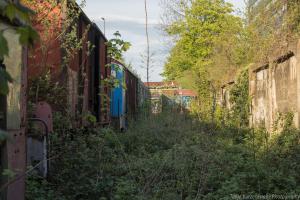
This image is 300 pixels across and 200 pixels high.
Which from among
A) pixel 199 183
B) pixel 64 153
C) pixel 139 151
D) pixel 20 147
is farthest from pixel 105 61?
pixel 20 147

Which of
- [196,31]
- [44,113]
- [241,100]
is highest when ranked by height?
[196,31]

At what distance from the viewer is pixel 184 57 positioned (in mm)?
36250

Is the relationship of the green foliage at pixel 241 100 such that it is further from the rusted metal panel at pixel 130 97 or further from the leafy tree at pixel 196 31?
the leafy tree at pixel 196 31

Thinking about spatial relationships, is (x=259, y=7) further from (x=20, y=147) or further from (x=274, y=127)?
(x=20, y=147)

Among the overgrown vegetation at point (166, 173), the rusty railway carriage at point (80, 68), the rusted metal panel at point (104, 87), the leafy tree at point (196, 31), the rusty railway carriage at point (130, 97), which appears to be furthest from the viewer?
the leafy tree at point (196, 31)

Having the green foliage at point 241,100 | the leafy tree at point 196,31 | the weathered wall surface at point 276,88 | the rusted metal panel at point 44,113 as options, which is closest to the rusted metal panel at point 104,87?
the weathered wall surface at point 276,88

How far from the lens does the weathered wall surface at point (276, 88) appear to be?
9724 millimetres

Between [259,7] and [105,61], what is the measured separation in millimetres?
4685

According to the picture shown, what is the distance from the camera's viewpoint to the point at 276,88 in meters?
11.4

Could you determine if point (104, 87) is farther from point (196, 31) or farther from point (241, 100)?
point (196, 31)

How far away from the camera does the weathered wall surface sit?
9.72m

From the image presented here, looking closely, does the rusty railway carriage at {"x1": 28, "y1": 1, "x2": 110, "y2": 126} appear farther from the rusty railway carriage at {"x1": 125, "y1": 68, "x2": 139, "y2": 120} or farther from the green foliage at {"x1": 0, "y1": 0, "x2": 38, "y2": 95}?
the rusty railway carriage at {"x1": 125, "y1": 68, "x2": 139, "y2": 120}

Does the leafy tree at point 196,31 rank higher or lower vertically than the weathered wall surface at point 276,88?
higher

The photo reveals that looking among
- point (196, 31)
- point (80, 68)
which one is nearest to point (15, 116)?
point (80, 68)
